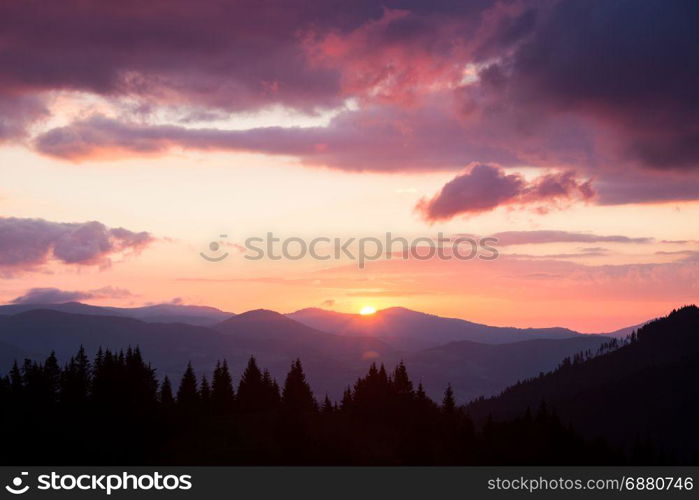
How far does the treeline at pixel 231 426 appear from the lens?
394 ft

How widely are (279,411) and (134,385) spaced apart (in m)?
24.8

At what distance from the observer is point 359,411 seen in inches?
6009

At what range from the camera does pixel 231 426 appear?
133250mm

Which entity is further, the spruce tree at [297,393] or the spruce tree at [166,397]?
the spruce tree at [297,393]

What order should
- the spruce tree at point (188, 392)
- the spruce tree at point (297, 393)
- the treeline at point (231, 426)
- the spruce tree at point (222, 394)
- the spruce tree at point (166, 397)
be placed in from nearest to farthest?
the treeline at point (231, 426) < the spruce tree at point (188, 392) < the spruce tree at point (166, 397) < the spruce tree at point (222, 394) < the spruce tree at point (297, 393)

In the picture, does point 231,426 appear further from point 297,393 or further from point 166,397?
point 297,393

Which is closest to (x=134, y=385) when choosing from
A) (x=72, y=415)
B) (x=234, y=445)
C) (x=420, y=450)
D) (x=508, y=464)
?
(x=72, y=415)

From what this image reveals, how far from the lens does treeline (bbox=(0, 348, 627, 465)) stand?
120 metres

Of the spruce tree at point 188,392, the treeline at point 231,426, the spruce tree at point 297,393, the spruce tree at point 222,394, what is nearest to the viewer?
the treeline at point 231,426

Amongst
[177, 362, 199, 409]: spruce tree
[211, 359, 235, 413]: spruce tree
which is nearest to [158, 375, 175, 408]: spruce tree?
[177, 362, 199, 409]: spruce tree

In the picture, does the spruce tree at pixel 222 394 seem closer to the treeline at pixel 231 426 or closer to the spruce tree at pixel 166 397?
the treeline at pixel 231 426

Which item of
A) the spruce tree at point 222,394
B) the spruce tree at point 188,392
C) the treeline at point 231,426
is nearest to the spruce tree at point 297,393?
the treeline at point 231,426
